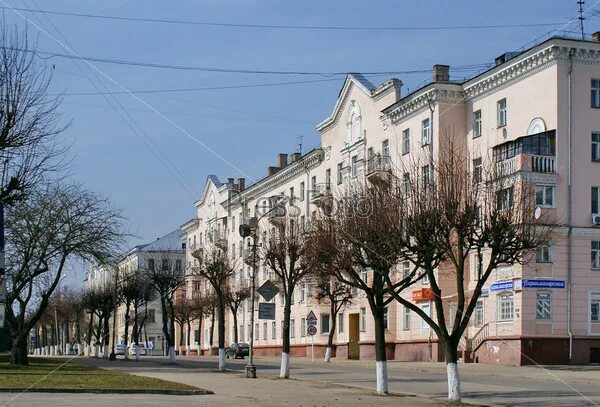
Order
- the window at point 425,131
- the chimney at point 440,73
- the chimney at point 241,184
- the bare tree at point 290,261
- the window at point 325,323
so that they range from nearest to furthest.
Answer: the bare tree at point 290,261 → the window at point 425,131 → the chimney at point 440,73 → the window at point 325,323 → the chimney at point 241,184

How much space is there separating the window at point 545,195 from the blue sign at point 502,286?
4.30 m

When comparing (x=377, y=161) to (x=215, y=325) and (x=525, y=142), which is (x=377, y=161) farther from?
(x=215, y=325)

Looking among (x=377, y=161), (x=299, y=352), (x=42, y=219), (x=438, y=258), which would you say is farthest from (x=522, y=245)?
(x=299, y=352)

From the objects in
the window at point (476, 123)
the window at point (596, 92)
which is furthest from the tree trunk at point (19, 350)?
the window at point (596, 92)

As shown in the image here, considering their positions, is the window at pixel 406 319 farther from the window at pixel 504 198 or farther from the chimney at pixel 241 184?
the chimney at pixel 241 184

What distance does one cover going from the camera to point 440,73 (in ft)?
190

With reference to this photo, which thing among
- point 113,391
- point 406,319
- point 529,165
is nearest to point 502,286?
point 529,165

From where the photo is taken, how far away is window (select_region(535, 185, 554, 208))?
4809 centimetres

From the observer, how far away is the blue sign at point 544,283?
157ft

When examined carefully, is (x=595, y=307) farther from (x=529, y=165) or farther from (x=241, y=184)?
(x=241, y=184)

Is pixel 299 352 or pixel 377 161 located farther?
pixel 299 352

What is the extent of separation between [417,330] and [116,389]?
3403 centimetres

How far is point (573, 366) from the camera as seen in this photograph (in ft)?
153

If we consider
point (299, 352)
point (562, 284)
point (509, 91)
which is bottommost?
point (299, 352)
